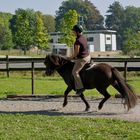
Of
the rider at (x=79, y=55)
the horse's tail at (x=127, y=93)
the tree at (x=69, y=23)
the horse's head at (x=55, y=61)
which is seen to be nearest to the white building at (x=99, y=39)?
the tree at (x=69, y=23)

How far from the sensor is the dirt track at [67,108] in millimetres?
11227

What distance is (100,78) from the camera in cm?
1142

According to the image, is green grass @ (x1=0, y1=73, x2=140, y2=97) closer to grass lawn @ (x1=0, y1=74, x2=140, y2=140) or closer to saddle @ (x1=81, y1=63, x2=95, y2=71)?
saddle @ (x1=81, y1=63, x2=95, y2=71)

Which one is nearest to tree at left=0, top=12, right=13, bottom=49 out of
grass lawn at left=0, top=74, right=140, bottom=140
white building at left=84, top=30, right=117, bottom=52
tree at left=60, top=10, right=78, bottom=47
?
white building at left=84, top=30, right=117, bottom=52

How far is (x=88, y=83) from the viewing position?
11.8m

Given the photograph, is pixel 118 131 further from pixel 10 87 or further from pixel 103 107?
pixel 10 87

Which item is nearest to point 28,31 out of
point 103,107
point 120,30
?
point 103,107

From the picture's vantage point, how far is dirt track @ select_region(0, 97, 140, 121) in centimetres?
1123

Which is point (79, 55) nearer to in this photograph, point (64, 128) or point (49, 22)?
point (64, 128)

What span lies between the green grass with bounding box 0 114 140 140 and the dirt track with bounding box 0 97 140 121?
1.26 meters

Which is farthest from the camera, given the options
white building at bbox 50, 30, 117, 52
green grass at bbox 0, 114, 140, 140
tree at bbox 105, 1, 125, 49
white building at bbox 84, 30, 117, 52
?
tree at bbox 105, 1, 125, 49

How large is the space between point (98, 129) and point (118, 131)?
0.42m

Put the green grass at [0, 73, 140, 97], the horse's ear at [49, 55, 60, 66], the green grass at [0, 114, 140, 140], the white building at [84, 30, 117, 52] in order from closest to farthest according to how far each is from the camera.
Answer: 1. the green grass at [0, 114, 140, 140]
2. the horse's ear at [49, 55, 60, 66]
3. the green grass at [0, 73, 140, 97]
4. the white building at [84, 30, 117, 52]

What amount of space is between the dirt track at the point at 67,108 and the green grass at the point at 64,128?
1257 millimetres
